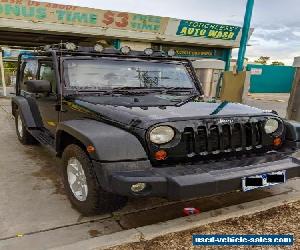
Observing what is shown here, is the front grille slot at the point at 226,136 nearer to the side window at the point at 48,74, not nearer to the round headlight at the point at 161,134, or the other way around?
the round headlight at the point at 161,134

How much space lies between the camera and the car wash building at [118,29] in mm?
12977

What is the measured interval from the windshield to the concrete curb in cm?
177

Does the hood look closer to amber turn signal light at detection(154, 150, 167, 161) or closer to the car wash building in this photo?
amber turn signal light at detection(154, 150, 167, 161)

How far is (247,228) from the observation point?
3.09 meters

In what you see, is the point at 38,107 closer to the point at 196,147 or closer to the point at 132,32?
the point at 196,147

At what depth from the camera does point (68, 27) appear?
1395cm

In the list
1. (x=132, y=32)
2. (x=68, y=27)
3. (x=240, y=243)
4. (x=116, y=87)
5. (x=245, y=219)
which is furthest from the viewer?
(x=132, y=32)

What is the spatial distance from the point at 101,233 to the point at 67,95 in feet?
5.55

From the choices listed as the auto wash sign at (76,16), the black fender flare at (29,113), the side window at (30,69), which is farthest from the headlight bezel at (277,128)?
the auto wash sign at (76,16)

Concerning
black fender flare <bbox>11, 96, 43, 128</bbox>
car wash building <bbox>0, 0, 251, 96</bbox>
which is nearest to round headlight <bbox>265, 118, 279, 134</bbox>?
black fender flare <bbox>11, 96, 43, 128</bbox>

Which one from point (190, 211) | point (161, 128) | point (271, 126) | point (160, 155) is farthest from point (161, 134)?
point (271, 126)

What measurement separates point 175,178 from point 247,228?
980 mm

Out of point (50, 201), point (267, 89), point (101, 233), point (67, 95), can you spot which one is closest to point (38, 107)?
point (67, 95)

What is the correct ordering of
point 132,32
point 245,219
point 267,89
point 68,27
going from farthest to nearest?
1. point 267,89
2. point 132,32
3. point 68,27
4. point 245,219
